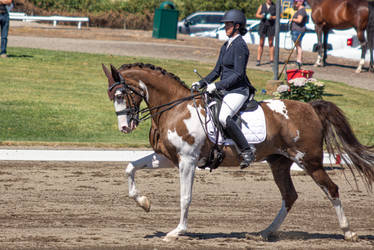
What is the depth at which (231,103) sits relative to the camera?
730 centimetres

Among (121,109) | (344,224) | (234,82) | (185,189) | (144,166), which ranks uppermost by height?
(234,82)

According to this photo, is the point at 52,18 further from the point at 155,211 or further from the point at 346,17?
the point at 155,211

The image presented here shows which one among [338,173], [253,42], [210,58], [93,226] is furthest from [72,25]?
[93,226]

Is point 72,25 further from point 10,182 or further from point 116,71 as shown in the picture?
point 116,71

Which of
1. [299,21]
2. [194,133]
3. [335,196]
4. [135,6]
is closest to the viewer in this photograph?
[194,133]

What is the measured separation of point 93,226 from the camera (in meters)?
7.66

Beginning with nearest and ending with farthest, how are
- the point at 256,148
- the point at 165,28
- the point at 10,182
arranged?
the point at 256,148 < the point at 10,182 < the point at 165,28

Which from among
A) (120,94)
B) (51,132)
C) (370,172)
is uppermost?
(120,94)

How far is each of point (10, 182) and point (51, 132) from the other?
4.70m

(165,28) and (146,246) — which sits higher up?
(165,28)

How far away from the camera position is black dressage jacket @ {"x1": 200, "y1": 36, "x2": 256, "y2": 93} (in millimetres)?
7199

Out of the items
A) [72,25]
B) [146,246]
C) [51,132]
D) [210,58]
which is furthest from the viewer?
[72,25]

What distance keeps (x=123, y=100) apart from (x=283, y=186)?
2.31m

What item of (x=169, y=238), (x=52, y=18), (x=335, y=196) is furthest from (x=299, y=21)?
(x=52, y=18)
